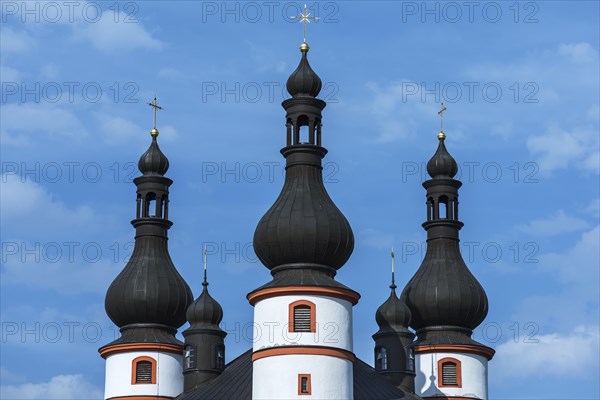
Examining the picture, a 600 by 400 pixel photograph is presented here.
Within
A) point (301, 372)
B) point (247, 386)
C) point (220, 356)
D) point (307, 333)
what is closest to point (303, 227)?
point (307, 333)

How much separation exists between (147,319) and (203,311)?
10.5 feet

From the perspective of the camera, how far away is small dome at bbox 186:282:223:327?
3142 inches

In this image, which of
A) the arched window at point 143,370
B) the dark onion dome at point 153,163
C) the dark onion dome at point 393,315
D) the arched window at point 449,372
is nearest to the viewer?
the dark onion dome at point 393,315

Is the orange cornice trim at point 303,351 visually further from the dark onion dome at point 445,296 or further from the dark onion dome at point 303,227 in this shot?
the dark onion dome at point 445,296

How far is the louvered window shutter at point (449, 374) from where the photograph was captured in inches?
3221

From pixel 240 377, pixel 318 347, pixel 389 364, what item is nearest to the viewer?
pixel 318 347

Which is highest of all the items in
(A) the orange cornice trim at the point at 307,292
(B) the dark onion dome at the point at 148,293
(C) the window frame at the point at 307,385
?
(B) the dark onion dome at the point at 148,293

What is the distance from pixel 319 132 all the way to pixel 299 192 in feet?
8.52

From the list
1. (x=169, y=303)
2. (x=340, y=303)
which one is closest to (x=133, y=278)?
(x=169, y=303)

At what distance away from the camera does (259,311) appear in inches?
2731

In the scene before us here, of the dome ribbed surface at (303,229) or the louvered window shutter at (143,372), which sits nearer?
the dome ribbed surface at (303,229)

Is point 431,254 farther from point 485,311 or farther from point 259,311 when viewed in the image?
point 259,311

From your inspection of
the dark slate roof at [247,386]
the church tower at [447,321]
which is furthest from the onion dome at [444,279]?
the dark slate roof at [247,386]

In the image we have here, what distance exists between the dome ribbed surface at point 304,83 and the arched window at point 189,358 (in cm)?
1294
